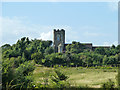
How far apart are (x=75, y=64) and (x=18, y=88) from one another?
29.7 m

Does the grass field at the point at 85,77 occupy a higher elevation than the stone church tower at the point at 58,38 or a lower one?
lower

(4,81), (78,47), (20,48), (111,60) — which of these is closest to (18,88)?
(4,81)

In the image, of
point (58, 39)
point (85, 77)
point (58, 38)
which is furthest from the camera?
point (58, 38)

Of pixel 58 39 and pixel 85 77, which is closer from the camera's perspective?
pixel 85 77

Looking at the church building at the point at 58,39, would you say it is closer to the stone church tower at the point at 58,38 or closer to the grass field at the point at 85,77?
the stone church tower at the point at 58,38

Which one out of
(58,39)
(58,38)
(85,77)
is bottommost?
(85,77)

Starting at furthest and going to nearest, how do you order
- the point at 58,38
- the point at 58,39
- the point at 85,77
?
the point at 58,38
the point at 58,39
the point at 85,77

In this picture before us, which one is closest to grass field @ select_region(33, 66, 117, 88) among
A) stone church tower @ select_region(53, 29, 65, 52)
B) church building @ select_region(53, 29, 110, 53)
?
church building @ select_region(53, 29, 110, 53)

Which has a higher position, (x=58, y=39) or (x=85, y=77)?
(x=58, y=39)

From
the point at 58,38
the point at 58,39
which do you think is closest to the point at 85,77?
the point at 58,39

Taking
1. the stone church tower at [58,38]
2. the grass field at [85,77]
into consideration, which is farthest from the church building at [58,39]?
the grass field at [85,77]

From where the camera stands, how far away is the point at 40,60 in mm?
37156

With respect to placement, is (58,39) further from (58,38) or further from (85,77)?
(85,77)

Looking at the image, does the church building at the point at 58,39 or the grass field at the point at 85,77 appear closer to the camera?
the grass field at the point at 85,77
